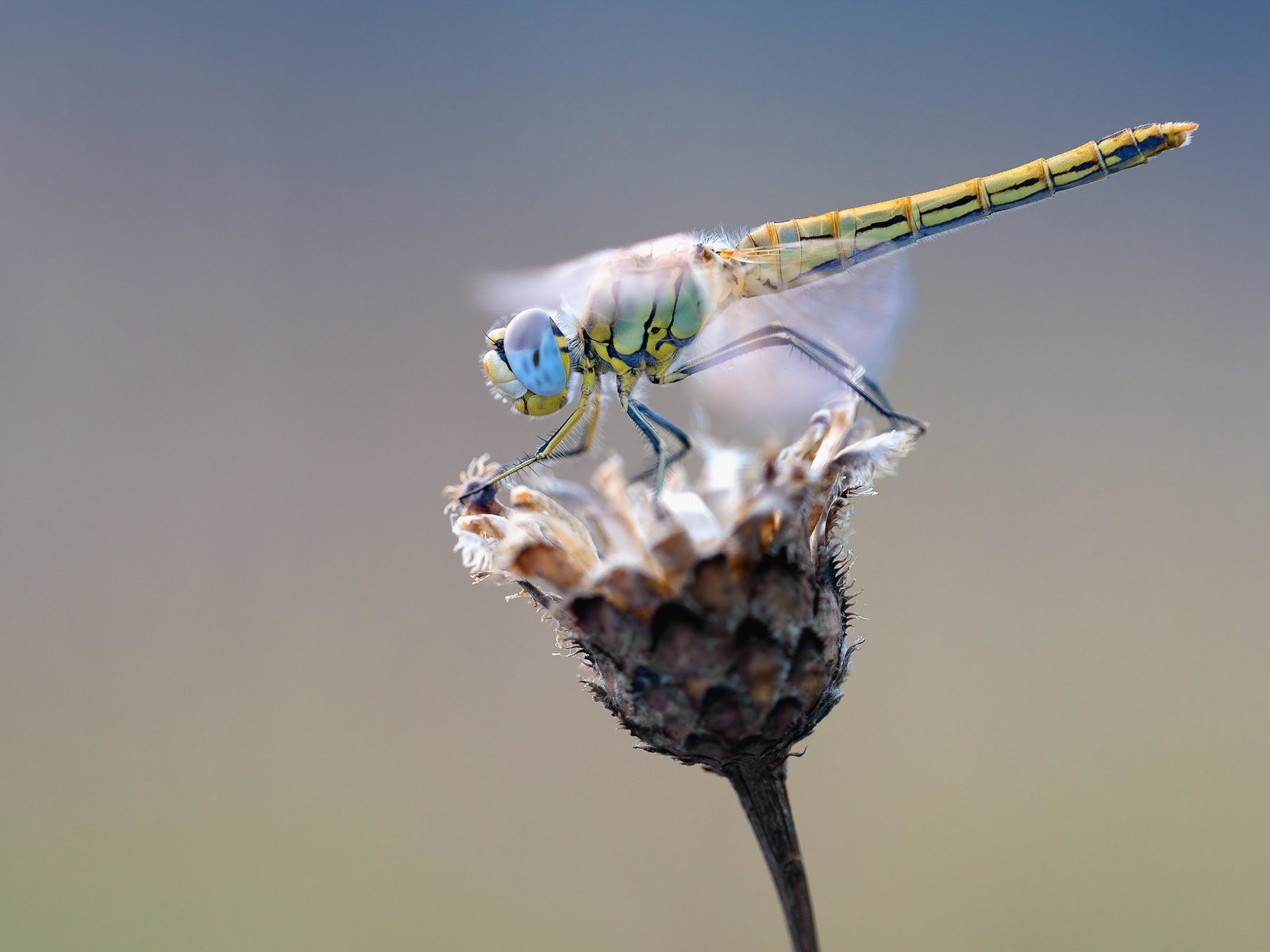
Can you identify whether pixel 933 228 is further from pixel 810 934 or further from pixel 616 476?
pixel 810 934

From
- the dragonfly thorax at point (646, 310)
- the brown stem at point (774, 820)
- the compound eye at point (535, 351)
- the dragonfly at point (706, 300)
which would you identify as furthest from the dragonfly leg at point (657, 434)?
the brown stem at point (774, 820)

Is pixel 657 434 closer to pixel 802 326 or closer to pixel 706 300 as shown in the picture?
pixel 706 300

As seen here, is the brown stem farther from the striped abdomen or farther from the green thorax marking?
the striped abdomen

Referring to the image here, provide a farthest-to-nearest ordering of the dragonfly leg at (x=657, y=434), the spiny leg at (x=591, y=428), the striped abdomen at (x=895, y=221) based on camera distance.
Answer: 1. the striped abdomen at (x=895, y=221)
2. the spiny leg at (x=591, y=428)
3. the dragonfly leg at (x=657, y=434)

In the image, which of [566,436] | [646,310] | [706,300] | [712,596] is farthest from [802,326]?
[712,596]

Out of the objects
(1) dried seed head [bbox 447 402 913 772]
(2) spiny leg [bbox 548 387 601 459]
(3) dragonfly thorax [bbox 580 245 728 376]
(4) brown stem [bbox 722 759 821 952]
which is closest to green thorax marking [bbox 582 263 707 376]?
(3) dragonfly thorax [bbox 580 245 728 376]

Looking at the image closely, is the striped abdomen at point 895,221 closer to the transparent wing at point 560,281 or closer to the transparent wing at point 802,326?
the transparent wing at point 802,326

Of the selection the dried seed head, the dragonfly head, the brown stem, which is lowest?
the brown stem
